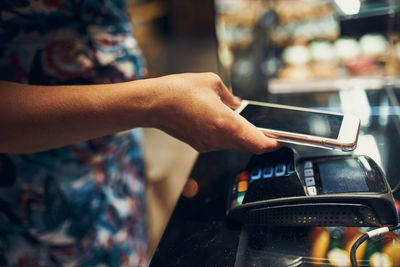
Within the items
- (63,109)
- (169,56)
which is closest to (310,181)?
(63,109)

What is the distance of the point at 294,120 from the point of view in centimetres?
55

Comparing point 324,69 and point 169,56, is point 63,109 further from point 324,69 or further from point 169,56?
point 169,56

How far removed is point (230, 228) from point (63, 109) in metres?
0.34

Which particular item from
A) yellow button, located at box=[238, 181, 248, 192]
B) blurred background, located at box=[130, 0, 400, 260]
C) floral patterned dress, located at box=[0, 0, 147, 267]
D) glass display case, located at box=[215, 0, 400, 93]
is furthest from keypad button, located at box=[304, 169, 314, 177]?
glass display case, located at box=[215, 0, 400, 93]

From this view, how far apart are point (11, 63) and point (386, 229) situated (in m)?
0.75

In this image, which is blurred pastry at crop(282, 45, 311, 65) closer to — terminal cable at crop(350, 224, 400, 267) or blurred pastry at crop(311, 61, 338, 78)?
blurred pastry at crop(311, 61, 338, 78)

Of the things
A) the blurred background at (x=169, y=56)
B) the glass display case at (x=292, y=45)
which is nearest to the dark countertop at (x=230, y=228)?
the glass display case at (x=292, y=45)

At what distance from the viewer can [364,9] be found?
0.94m

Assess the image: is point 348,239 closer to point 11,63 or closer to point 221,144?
point 221,144

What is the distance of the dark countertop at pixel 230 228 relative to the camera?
45 centimetres

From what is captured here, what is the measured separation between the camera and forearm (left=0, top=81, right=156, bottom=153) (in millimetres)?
498

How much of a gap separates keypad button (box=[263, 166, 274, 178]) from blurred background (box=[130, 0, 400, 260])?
1.83 ft

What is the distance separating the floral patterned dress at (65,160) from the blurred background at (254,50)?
1.57ft

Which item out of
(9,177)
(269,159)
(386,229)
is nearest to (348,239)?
(386,229)
